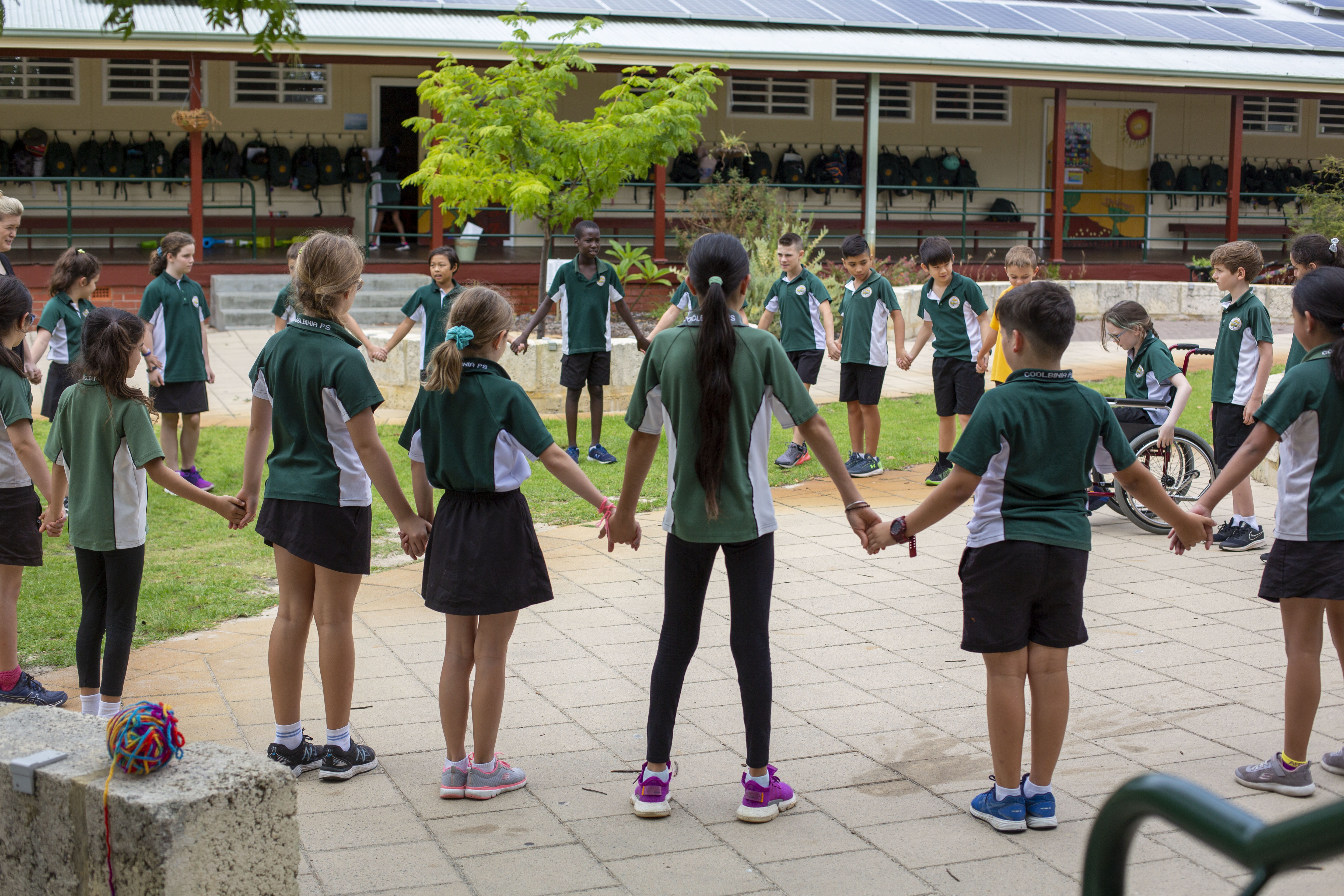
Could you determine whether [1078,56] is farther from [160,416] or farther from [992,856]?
[992,856]

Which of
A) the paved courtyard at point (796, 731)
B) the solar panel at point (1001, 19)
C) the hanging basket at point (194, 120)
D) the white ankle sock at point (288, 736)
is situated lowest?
the paved courtyard at point (796, 731)

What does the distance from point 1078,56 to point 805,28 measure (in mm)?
4357

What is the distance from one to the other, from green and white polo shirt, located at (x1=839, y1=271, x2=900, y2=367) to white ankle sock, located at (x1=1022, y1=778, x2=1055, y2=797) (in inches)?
226

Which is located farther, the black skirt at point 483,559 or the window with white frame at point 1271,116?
the window with white frame at point 1271,116

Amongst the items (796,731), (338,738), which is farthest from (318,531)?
(796,731)

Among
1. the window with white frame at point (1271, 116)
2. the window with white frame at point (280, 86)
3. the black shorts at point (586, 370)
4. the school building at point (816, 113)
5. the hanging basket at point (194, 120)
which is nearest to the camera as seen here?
the black shorts at point (586, 370)

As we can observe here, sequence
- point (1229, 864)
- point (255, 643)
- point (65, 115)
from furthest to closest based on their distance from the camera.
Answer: point (65, 115), point (255, 643), point (1229, 864)

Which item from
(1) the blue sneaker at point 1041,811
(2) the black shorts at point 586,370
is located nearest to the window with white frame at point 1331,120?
(2) the black shorts at point 586,370

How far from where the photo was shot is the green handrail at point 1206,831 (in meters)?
1.54

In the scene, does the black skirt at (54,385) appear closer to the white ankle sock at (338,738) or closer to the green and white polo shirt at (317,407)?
the green and white polo shirt at (317,407)

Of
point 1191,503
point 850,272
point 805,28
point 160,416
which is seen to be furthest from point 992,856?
point 805,28

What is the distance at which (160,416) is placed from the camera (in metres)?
9.70

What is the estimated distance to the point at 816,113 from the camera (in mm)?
22453

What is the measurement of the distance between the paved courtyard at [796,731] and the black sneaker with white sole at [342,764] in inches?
1.7
